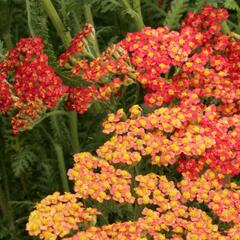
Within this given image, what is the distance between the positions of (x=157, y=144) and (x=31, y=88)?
0.62 metres

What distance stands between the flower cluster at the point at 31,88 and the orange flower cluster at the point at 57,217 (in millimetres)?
512

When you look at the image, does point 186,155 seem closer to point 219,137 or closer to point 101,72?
point 219,137

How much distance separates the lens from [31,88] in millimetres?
2645

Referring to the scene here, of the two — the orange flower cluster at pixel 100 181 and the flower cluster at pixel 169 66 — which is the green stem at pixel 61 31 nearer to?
the flower cluster at pixel 169 66

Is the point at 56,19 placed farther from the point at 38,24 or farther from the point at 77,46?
the point at 77,46

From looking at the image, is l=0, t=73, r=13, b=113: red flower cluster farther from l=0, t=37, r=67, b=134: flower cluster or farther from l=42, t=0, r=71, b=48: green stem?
l=42, t=0, r=71, b=48: green stem

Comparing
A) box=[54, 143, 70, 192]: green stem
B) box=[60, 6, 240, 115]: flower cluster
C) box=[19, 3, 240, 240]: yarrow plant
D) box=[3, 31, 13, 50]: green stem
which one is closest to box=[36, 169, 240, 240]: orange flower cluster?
box=[19, 3, 240, 240]: yarrow plant

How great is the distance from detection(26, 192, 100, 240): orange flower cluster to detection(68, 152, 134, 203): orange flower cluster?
51mm

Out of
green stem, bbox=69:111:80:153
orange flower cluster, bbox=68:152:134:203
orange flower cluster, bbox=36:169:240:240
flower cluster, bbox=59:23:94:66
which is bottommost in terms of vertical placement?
orange flower cluster, bbox=36:169:240:240

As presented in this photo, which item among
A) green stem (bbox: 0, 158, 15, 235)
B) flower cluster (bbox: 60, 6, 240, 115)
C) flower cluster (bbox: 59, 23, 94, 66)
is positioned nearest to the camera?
flower cluster (bbox: 60, 6, 240, 115)

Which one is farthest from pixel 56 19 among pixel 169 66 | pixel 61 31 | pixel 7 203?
pixel 7 203

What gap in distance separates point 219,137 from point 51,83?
2.32ft

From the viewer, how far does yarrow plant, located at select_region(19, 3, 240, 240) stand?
2.20 meters

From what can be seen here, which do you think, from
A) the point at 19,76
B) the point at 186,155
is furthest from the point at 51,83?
the point at 186,155
